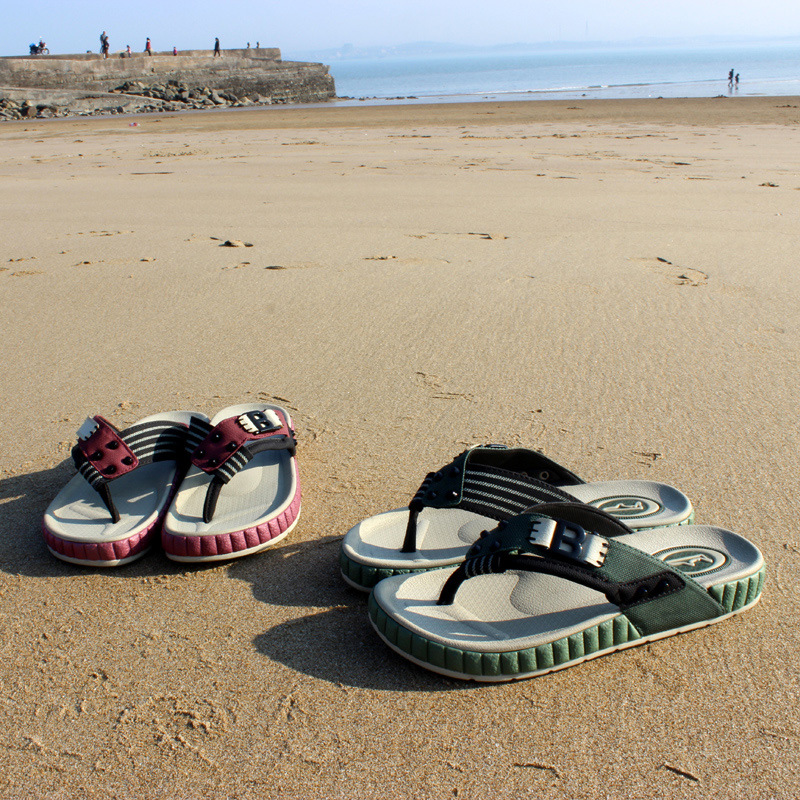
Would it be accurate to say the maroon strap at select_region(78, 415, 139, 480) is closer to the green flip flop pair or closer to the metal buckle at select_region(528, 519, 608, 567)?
the green flip flop pair

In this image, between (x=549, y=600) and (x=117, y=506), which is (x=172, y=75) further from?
(x=549, y=600)

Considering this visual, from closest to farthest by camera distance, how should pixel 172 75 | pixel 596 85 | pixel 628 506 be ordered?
pixel 628 506, pixel 172 75, pixel 596 85

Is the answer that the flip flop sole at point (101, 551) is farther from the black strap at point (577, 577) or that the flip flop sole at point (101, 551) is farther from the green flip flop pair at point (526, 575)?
the black strap at point (577, 577)

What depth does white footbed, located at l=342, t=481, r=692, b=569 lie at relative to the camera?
1.52 metres

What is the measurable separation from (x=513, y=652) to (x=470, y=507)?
31cm

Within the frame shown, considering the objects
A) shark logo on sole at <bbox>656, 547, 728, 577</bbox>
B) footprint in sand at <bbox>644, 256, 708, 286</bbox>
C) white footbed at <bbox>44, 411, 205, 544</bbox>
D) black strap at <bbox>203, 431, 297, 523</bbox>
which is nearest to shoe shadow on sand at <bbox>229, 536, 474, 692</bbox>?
black strap at <bbox>203, 431, 297, 523</bbox>

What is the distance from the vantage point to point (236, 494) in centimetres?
179

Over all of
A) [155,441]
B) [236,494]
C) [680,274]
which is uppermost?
[680,274]

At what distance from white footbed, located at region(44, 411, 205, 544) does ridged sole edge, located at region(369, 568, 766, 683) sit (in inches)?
25.1

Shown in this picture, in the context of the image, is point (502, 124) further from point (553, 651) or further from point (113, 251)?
point (553, 651)

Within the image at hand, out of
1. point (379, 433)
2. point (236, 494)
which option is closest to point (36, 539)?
point (236, 494)

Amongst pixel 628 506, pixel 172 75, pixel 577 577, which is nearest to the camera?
pixel 577 577

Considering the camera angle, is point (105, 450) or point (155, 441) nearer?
point (105, 450)

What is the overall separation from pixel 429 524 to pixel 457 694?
463mm
